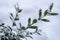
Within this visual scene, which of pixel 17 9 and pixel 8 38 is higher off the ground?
pixel 17 9

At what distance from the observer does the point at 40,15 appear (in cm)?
151

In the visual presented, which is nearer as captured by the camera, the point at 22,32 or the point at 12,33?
the point at 22,32

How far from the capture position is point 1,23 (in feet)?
5.98

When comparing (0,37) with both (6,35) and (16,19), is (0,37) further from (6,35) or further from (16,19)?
(16,19)

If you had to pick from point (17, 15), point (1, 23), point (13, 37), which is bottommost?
point (13, 37)

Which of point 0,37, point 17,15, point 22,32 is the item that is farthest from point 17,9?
point 0,37

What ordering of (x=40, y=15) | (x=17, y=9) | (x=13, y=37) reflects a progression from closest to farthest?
(x=40, y=15) → (x=17, y=9) → (x=13, y=37)

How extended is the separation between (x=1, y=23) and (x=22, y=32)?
30cm

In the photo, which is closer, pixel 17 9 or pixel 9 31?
pixel 17 9

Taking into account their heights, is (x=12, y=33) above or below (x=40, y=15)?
below

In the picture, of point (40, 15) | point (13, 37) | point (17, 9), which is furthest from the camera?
point (13, 37)

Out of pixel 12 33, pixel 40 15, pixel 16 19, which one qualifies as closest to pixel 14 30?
pixel 12 33

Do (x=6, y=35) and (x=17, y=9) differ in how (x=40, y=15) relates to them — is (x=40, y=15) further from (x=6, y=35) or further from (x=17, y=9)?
(x=6, y=35)

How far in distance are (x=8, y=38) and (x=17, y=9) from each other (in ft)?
1.15
